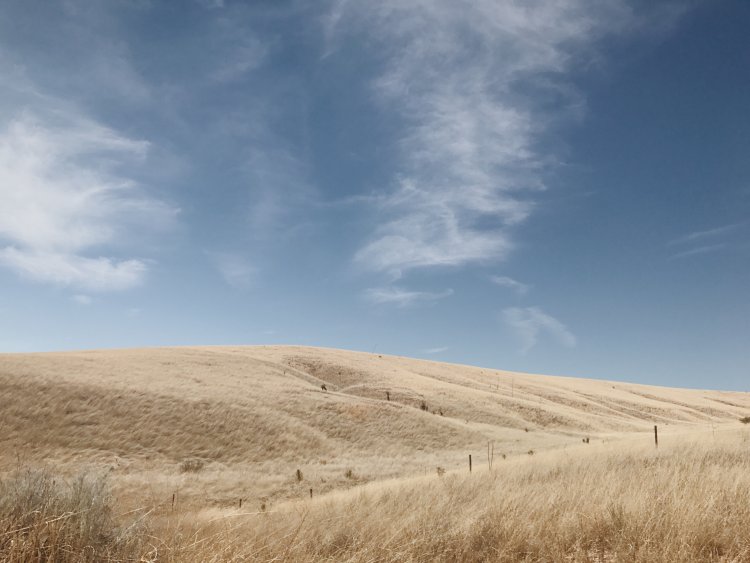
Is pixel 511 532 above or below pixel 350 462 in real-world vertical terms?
above

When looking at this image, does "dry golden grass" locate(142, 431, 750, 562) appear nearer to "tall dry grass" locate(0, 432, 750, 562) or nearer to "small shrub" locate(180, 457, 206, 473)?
"tall dry grass" locate(0, 432, 750, 562)

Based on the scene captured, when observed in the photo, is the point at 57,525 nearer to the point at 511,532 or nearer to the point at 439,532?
the point at 439,532

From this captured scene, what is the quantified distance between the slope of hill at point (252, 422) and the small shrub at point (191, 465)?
0.13m

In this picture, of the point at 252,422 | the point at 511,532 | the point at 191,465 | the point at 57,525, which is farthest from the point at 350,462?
the point at 57,525

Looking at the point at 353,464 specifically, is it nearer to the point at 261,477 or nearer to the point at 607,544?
the point at 261,477

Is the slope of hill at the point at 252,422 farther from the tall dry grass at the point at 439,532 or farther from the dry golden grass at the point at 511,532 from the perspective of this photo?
the dry golden grass at the point at 511,532

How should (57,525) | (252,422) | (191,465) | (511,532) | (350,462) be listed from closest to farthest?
(57,525)
(511,532)
(191,465)
(350,462)
(252,422)

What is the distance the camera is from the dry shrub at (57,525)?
4223 mm

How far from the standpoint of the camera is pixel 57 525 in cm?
450

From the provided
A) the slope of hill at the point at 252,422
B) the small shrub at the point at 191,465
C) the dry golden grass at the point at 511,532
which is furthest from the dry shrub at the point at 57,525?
the small shrub at the point at 191,465

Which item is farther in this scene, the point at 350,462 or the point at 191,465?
the point at 350,462

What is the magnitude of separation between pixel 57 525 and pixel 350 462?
101 feet

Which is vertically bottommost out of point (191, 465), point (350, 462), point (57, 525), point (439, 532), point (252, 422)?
point (191, 465)

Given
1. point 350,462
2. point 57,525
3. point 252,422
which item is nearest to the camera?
point 57,525
